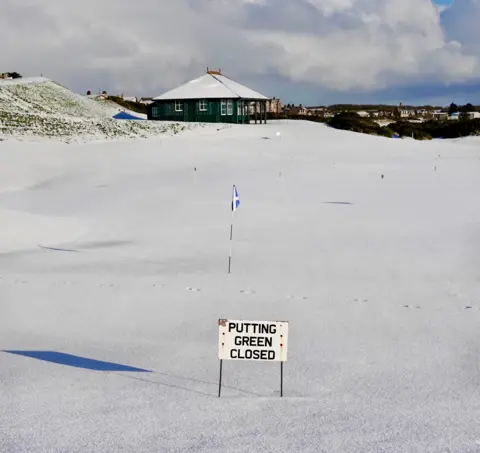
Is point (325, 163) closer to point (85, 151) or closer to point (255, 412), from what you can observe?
point (85, 151)

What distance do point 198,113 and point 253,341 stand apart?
5532 cm

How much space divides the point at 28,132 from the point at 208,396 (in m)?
43.7

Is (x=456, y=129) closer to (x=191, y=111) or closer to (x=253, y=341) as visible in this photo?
(x=191, y=111)

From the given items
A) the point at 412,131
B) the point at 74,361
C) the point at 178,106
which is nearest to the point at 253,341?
the point at 74,361

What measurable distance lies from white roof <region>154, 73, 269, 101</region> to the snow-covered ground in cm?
3354

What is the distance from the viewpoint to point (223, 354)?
7.48 metres

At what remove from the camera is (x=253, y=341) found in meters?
7.54

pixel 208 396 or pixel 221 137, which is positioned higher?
pixel 221 137

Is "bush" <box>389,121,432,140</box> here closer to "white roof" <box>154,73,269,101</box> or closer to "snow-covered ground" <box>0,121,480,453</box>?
"white roof" <box>154,73,269,101</box>

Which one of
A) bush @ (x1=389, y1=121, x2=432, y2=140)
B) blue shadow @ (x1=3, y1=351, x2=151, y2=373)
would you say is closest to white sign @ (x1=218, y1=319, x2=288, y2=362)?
blue shadow @ (x1=3, y1=351, x2=151, y2=373)

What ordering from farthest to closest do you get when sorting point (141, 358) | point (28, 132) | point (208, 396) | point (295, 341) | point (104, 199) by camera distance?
1. point (28, 132)
2. point (104, 199)
3. point (295, 341)
4. point (141, 358)
5. point (208, 396)

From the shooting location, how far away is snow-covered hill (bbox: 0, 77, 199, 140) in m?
48.8

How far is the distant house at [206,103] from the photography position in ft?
198

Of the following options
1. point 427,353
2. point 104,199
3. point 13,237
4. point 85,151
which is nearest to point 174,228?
point 13,237
